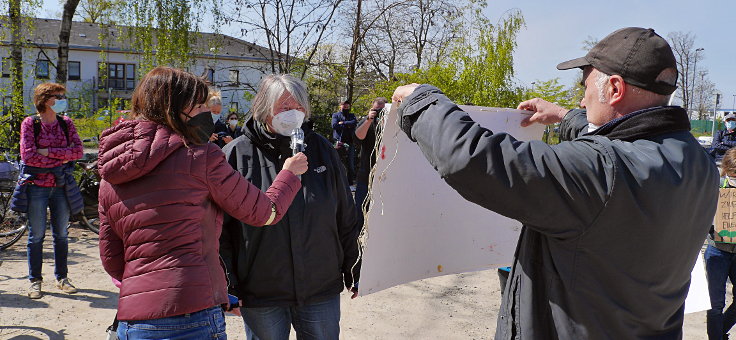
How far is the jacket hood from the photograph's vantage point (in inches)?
75.3

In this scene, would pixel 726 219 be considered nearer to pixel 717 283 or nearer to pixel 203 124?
pixel 717 283

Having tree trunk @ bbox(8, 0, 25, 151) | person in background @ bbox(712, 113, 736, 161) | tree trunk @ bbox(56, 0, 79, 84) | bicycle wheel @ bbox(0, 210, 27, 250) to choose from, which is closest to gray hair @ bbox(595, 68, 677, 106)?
bicycle wheel @ bbox(0, 210, 27, 250)

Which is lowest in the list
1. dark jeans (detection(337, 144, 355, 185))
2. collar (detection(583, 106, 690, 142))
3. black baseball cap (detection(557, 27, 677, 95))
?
dark jeans (detection(337, 144, 355, 185))

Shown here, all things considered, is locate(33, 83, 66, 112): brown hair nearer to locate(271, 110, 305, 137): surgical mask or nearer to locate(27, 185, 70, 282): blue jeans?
locate(27, 185, 70, 282): blue jeans

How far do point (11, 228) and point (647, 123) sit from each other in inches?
300

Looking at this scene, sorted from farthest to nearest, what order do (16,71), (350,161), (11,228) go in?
(350,161)
(16,71)
(11,228)

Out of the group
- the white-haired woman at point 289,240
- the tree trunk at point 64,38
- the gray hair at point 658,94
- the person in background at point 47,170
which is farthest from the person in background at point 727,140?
the tree trunk at point 64,38

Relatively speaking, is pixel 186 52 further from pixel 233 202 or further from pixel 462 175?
pixel 462 175

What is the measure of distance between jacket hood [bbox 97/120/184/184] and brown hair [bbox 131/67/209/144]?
35mm

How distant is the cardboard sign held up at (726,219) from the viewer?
4035mm

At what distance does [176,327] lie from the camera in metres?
1.98

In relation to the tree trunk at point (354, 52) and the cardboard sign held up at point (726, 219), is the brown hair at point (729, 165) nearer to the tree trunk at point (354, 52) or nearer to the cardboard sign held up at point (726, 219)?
the cardboard sign held up at point (726, 219)

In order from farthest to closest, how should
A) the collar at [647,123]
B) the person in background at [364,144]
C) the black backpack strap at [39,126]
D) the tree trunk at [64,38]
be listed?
the tree trunk at [64,38] < the person in background at [364,144] < the black backpack strap at [39,126] < the collar at [647,123]

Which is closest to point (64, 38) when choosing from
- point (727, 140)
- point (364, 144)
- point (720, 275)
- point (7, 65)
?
point (7, 65)
